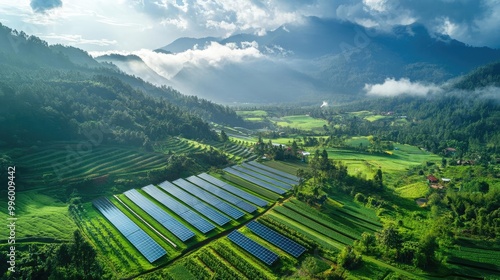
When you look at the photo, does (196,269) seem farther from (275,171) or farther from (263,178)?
(275,171)

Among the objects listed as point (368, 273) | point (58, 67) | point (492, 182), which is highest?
point (58, 67)

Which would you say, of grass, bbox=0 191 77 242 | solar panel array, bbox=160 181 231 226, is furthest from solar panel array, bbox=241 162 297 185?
grass, bbox=0 191 77 242

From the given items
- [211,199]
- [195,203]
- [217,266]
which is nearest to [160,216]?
[195,203]

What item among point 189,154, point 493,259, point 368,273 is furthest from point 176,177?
point 493,259

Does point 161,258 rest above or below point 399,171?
below

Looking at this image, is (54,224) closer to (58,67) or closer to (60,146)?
(60,146)

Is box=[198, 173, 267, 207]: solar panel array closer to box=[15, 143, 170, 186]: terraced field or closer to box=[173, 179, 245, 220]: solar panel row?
box=[173, 179, 245, 220]: solar panel row
